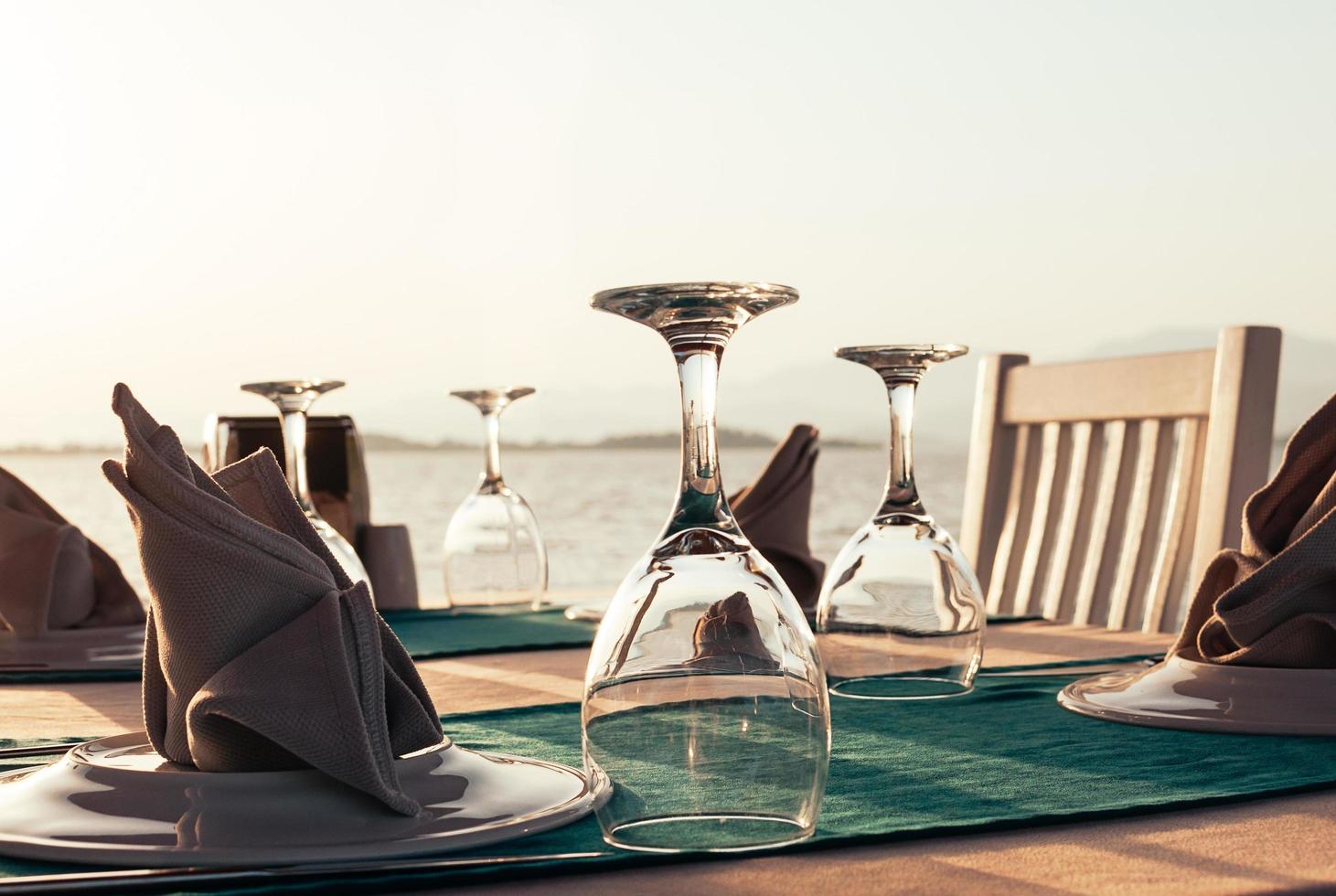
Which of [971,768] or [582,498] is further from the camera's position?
[582,498]

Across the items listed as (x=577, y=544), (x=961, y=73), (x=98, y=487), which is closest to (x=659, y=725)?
(x=577, y=544)

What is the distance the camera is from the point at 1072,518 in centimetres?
200

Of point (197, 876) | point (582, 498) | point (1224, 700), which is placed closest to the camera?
point (197, 876)

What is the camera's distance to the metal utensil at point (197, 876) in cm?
53

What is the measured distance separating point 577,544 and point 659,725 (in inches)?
451

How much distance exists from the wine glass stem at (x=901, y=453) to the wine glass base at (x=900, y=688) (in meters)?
0.13

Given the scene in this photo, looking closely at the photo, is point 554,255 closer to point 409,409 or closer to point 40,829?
point 409,409

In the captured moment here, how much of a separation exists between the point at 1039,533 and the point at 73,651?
130cm

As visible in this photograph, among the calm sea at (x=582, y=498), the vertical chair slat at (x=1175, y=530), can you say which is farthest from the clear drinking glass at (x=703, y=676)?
the calm sea at (x=582, y=498)

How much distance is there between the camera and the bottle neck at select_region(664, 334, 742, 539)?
628 millimetres

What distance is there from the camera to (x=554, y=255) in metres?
15.0

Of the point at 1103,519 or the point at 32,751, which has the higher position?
the point at 1103,519

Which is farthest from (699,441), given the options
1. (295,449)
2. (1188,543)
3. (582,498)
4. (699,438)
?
(582,498)

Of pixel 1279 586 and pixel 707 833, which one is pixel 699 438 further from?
pixel 1279 586
